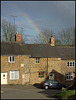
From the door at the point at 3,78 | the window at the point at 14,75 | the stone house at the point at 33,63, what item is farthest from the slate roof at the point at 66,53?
the door at the point at 3,78

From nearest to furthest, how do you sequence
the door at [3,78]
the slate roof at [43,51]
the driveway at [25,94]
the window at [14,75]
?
the driveway at [25,94] → the door at [3,78] → the window at [14,75] → the slate roof at [43,51]

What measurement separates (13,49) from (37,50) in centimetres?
552

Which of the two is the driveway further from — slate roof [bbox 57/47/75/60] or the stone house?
slate roof [bbox 57/47/75/60]

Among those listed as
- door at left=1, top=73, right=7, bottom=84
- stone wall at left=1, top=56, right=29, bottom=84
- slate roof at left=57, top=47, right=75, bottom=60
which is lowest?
door at left=1, top=73, right=7, bottom=84

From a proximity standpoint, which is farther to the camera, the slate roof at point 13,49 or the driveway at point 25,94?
the slate roof at point 13,49

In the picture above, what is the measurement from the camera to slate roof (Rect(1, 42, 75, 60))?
118ft

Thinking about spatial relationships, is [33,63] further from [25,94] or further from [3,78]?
[25,94]

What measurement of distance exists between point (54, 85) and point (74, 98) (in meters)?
16.6

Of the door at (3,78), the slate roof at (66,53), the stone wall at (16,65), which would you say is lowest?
the door at (3,78)

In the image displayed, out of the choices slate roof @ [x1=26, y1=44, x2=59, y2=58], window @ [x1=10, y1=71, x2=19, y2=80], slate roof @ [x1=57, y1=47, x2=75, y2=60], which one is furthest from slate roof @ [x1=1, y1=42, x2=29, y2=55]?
slate roof @ [x1=57, y1=47, x2=75, y2=60]

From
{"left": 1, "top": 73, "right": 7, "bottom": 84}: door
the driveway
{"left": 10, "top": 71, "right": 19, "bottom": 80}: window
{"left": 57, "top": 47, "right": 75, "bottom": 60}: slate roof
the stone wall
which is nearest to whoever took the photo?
the driveway

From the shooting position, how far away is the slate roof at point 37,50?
36097 mm

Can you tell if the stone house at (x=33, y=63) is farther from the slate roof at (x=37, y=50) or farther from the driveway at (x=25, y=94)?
the driveway at (x=25, y=94)

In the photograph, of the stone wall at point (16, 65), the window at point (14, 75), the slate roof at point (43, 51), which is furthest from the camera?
the slate roof at point (43, 51)
